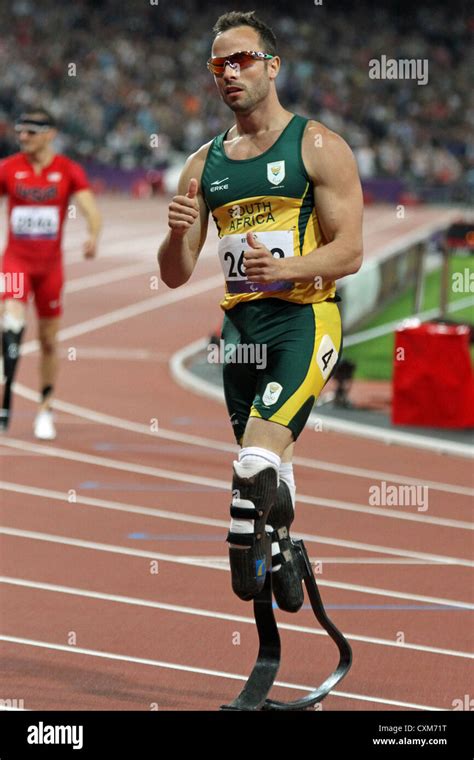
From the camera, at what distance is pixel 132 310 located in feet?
67.9

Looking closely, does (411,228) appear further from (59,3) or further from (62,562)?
(62,562)

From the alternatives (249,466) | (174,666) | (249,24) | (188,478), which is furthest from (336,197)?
(188,478)

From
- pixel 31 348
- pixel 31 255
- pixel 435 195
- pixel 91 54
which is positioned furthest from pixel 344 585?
pixel 91 54

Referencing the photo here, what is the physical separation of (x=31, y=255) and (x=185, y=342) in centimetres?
638

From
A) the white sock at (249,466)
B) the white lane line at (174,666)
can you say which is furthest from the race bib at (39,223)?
the white sock at (249,466)

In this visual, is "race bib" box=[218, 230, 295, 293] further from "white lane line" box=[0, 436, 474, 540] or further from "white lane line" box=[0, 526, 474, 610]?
"white lane line" box=[0, 436, 474, 540]

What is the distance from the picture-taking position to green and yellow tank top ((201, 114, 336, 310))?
5641 millimetres

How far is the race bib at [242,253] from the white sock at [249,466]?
608mm

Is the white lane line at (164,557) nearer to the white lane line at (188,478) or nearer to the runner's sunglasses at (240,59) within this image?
the white lane line at (188,478)

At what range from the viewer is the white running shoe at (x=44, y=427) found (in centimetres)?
1178

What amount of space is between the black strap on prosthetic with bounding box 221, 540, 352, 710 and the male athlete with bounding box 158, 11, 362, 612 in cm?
7

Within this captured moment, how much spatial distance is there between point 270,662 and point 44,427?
20.9ft

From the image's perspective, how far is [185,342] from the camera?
18.0 metres
